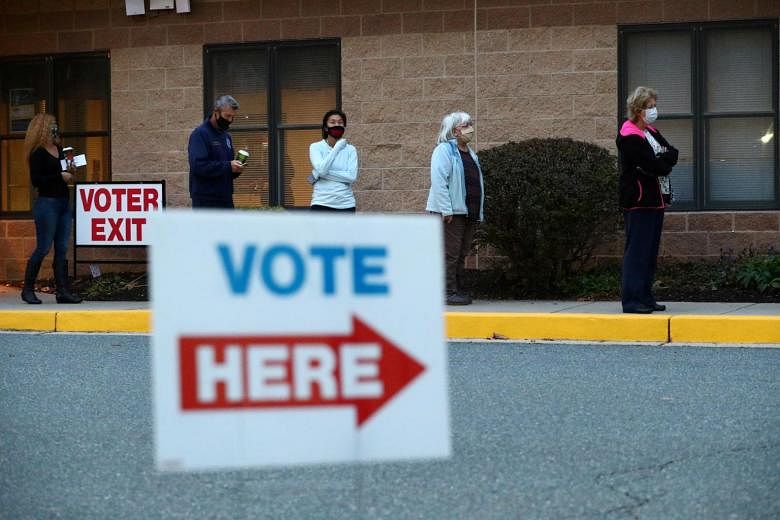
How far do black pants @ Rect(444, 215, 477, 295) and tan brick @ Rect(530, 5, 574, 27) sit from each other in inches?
123

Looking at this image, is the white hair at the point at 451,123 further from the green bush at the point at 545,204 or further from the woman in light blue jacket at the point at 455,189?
the green bush at the point at 545,204

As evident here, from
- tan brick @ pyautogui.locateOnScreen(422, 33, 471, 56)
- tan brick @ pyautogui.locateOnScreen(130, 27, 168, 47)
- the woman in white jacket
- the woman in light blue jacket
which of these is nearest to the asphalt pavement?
the woman in light blue jacket

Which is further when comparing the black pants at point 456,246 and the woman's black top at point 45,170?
the woman's black top at point 45,170

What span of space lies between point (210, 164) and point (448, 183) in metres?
2.12

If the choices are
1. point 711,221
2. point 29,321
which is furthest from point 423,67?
point 29,321

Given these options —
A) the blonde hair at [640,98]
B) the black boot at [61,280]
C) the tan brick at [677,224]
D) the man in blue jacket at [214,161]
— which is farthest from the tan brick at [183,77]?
the blonde hair at [640,98]

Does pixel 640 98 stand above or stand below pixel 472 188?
above

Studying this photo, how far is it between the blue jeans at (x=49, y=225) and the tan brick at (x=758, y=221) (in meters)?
6.83

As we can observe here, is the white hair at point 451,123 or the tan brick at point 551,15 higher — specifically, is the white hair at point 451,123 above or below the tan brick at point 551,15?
below

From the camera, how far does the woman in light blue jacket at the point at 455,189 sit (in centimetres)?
1102

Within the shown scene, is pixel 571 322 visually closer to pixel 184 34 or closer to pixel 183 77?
pixel 183 77

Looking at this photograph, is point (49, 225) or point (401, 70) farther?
point (401, 70)

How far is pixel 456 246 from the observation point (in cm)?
1114

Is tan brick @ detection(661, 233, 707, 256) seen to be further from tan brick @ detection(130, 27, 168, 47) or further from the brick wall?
tan brick @ detection(130, 27, 168, 47)
